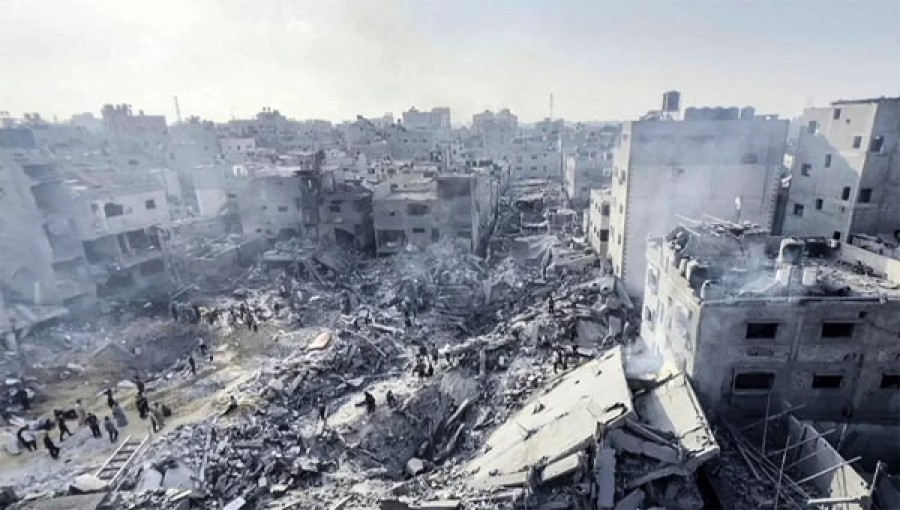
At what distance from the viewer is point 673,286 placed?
18.9m

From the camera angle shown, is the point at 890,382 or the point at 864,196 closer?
the point at 890,382

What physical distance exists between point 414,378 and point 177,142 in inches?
2322

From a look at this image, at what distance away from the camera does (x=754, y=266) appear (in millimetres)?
19438

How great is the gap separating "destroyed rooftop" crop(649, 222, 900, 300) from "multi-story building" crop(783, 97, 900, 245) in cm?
1299

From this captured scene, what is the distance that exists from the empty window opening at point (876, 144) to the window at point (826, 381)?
804 inches

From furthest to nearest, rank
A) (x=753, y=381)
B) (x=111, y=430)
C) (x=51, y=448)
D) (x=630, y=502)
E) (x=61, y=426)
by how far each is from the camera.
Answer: (x=61, y=426) < (x=111, y=430) < (x=51, y=448) < (x=753, y=381) < (x=630, y=502)

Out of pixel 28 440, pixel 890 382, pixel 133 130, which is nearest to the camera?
pixel 890 382

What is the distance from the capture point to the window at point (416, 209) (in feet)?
127

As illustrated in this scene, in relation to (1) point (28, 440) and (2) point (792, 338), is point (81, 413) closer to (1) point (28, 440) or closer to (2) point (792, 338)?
(1) point (28, 440)

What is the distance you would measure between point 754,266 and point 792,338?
4.00 metres

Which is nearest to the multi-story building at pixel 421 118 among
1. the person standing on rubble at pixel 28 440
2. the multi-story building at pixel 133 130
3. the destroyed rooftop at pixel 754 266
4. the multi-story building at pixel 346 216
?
the multi-story building at pixel 133 130

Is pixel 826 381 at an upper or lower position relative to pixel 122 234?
lower

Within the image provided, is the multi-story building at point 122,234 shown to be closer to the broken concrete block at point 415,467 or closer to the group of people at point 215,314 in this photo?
the group of people at point 215,314

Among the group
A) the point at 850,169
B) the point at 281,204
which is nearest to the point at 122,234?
the point at 281,204
